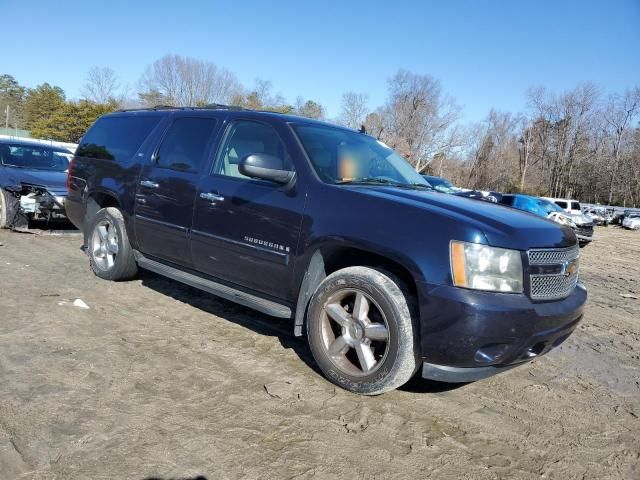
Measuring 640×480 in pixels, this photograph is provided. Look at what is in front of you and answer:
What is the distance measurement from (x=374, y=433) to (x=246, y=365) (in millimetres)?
1149

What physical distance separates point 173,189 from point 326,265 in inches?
67.5

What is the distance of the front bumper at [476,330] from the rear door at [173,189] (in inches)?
91.4

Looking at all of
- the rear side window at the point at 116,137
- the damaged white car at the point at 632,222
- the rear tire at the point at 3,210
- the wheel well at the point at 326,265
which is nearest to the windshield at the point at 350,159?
the wheel well at the point at 326,265

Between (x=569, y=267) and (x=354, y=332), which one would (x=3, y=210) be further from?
(x=569, y=267)

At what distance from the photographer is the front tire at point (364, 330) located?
2947mm

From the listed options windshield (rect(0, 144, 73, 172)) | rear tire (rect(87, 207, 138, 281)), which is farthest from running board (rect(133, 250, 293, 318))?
windshield (rect(0, 144, 73, 172))

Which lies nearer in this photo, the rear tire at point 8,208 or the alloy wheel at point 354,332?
the alloy wheel at point 354,332

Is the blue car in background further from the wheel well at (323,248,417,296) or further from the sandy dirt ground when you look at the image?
the wheel well at (323,248,417,296)

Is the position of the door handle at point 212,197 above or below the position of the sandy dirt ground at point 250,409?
above

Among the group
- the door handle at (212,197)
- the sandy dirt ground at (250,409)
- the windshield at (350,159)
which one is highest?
the windshield at (350,159)

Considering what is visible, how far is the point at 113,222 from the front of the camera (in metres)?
5.06

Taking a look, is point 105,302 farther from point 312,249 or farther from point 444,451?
point 444,451

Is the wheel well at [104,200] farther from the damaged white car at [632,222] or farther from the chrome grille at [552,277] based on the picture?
the damaged white car at [632,222]

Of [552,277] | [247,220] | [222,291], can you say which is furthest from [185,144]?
[552,277]
